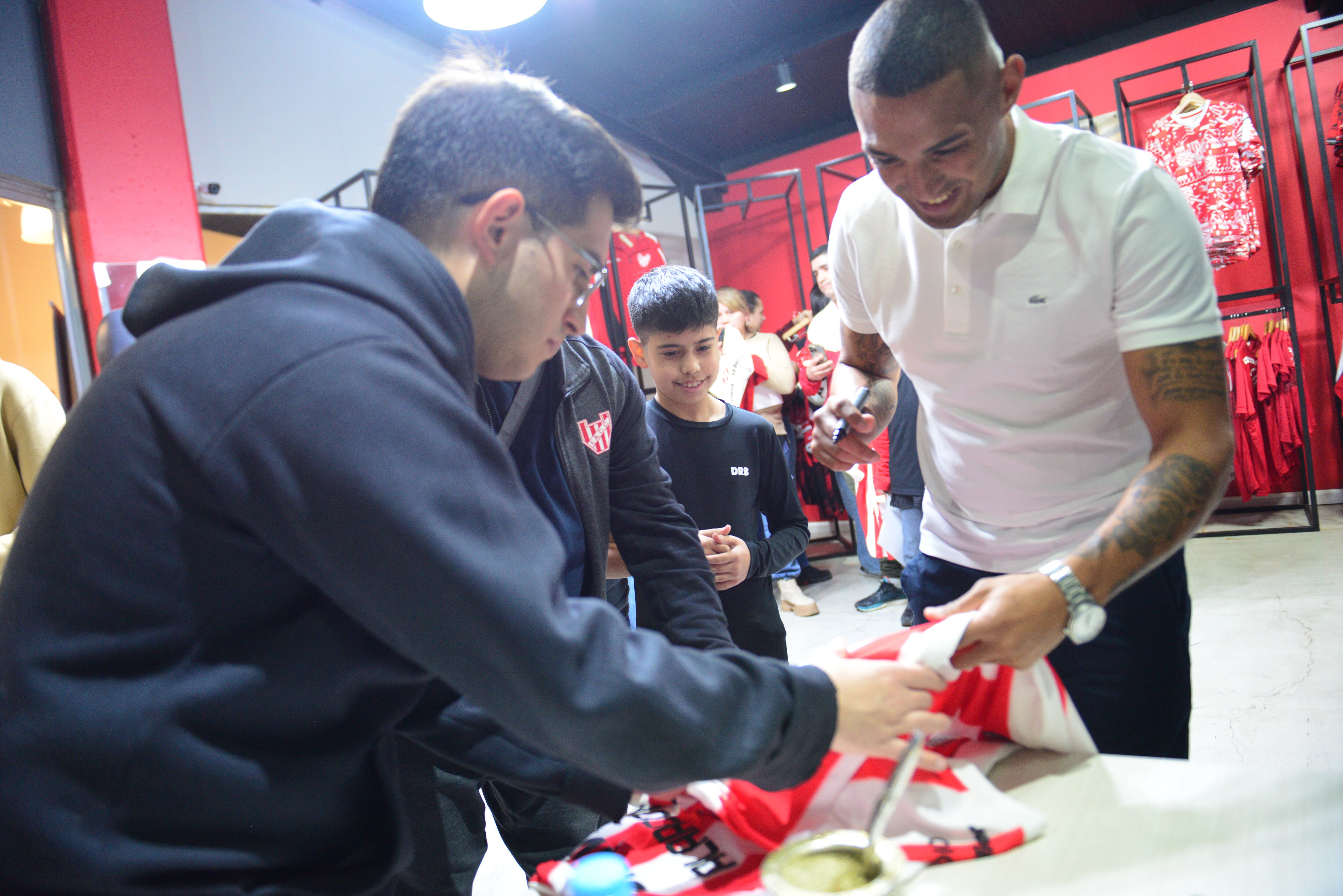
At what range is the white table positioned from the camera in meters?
0.76

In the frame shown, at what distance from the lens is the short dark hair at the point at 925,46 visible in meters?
1.26

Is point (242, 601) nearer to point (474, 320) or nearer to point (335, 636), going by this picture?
point (335, 636)

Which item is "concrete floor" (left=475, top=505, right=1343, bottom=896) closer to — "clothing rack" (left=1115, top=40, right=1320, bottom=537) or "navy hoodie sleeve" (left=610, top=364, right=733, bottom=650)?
"clothing rack" (left=1115, top=40, right=1320, bottom=537)

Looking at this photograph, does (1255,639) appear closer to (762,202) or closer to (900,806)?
(900,806)

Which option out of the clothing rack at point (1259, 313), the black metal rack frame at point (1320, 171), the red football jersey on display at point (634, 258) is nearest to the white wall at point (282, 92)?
the red football jersey on display at point (634, 258)

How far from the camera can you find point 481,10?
11.5 feet

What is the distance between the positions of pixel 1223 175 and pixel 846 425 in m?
5.01

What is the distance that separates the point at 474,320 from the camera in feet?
3.06

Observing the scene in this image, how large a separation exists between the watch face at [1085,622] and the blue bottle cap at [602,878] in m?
0.63

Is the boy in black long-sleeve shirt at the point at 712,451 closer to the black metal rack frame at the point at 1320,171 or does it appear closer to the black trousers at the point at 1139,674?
the black trousers at the point at 1139,674

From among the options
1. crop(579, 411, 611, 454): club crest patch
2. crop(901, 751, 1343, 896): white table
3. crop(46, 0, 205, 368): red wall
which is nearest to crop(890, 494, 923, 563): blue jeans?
crop(579, 411, 611, 454): club crest patch

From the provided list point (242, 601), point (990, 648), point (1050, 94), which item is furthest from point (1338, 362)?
point (242, 601)

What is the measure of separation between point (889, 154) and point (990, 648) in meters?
0.80

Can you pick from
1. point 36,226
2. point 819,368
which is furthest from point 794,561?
point 36,226
